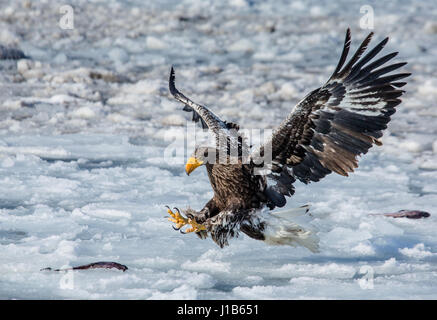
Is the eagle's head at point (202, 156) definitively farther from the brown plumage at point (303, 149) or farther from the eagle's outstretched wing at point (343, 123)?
the eagle's outstretched wing at point (343, 123)

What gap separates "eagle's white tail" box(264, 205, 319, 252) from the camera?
4.74 m

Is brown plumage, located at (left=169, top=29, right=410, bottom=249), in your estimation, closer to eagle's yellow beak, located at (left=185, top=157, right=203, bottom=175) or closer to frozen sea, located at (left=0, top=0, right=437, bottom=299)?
eagle's yellow beak, located at (left=185, top=157, right=203, bottom=175)

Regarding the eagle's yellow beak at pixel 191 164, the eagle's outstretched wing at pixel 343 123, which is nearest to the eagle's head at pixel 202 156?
the eagle's yellow beak at pixel 191 164

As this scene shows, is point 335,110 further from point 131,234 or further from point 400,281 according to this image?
point 131,234

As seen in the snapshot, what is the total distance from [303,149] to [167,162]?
2.41 metres

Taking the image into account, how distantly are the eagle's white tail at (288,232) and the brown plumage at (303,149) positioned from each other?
1cm

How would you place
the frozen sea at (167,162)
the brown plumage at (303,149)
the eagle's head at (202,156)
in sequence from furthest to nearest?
the eagle's head at (202,156) → the brown plumage at (303,149) → the frozen sea at (167,162)

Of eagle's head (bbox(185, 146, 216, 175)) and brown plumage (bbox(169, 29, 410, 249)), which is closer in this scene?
brown plumage (bbox(169, 29, 410, 249))

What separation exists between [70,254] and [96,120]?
3.66 metres

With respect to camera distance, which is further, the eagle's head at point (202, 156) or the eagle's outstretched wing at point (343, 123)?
the eagle's head at point (202, 156)

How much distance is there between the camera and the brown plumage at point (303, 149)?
457cm

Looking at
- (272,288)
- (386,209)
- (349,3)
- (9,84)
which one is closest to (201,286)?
(272,288)

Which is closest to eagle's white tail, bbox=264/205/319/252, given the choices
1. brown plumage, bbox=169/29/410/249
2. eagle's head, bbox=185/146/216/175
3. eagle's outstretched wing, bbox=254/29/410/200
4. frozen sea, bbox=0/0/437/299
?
brown plumage, bbox=169/29/410/249

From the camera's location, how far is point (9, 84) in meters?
9.12
